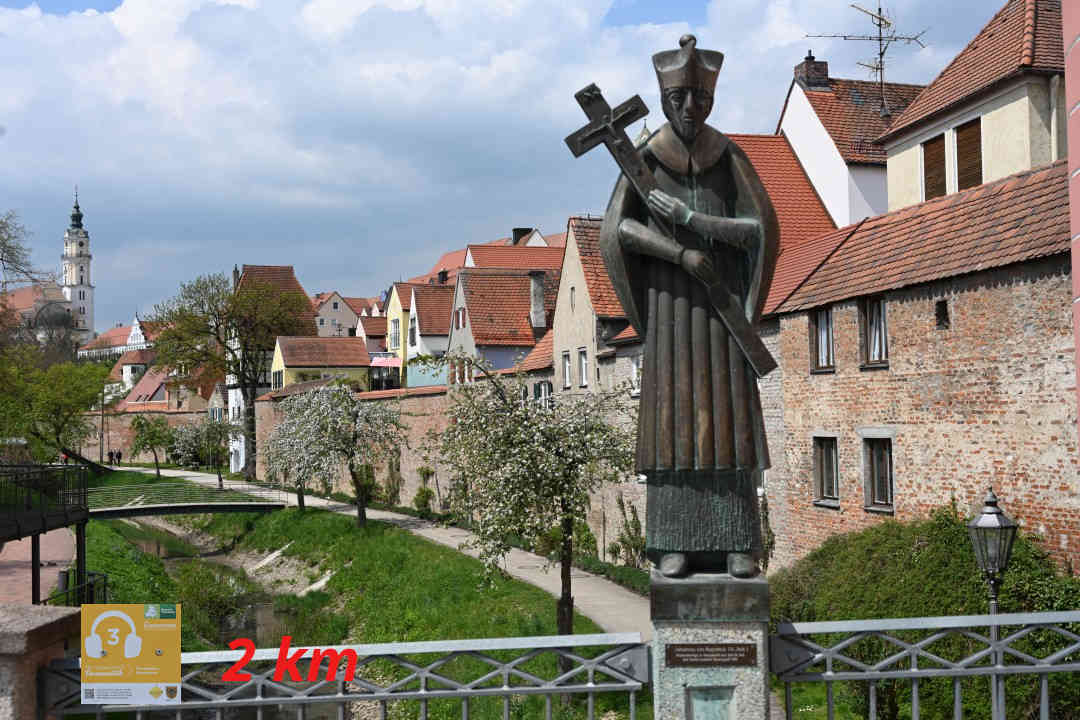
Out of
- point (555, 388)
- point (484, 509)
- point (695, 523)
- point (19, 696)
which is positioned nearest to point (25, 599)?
point (484, 509)

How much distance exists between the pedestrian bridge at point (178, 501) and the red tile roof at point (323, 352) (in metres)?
13.1

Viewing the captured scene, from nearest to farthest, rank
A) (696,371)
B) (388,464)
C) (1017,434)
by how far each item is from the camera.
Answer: (696,371) → (1017,434) → (388,464)

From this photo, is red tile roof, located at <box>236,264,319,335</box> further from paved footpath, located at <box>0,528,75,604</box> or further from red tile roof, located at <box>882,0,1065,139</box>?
red tile roof, located at <box>882,0,1065,139</box>

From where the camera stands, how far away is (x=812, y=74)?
99.6 ft

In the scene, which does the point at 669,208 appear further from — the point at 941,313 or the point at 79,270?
the point at 79,270

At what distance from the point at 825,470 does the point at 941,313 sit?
14.3ft

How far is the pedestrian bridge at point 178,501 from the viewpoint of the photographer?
39.2m

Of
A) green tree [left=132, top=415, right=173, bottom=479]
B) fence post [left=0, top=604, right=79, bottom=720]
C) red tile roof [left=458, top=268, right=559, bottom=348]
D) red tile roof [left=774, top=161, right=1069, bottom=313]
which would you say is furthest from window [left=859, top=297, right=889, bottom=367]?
green tree [left=132, top=415, right=173, bottom=479]

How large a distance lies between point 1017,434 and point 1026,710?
13.8 feet

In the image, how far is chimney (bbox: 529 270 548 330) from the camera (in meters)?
41.7

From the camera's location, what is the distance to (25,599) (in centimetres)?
2255

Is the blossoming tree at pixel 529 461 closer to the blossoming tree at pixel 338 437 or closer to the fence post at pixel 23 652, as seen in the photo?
the fence post at pixel 23 652

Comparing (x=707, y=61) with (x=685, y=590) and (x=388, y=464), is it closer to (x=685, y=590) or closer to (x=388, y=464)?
(x=685, y=590)

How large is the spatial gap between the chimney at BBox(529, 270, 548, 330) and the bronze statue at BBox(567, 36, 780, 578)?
36207mm
